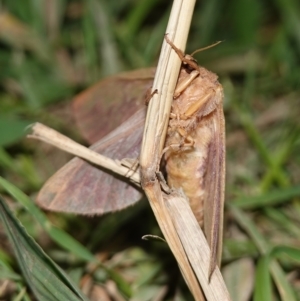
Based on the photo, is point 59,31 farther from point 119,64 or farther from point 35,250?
point 35,250

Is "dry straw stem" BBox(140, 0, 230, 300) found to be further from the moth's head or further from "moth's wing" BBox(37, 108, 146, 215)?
"moth's wing" BBox(37, 108, 146, 215)

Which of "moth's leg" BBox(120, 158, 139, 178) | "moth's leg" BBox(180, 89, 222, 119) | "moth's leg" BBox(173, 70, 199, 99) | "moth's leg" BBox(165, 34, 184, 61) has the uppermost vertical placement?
"moth's leg" BBox(165, 34, 184, 61)

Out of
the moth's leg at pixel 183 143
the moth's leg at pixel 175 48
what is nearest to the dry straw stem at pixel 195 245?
the moth's leg at pixel 183 143

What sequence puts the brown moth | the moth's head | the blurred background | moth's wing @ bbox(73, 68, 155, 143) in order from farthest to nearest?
Result: the blurred background, moth's wing @ bbox(73, 68, 155, 143), the brown moth, the moth's head

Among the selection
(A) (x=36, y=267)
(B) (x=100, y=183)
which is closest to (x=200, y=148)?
(B) (x=100, y=183)

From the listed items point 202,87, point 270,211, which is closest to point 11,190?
point 202,87

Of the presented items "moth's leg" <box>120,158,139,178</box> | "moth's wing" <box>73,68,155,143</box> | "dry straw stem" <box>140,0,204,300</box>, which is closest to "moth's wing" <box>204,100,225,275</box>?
"dry straw stem" <box>140,0,204,300</box>

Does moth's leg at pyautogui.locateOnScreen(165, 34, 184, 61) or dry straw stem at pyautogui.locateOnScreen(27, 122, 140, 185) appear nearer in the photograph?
moth's leg at pyautogui.locateOnScreen(165, 34, 184, 61)

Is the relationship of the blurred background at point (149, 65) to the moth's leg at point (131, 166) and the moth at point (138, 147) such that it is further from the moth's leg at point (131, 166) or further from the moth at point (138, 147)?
the moth's leg at point (131, 166)
